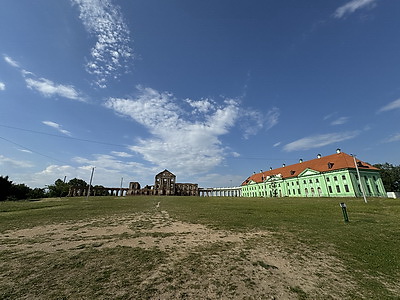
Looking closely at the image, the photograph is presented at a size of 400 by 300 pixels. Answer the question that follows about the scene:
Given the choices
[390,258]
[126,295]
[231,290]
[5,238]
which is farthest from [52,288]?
[390,258]

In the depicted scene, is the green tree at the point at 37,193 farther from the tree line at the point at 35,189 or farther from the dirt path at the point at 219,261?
the dirt path at the point at 219,261

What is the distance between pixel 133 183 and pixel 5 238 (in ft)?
325

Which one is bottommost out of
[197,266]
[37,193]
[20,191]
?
[197,266]

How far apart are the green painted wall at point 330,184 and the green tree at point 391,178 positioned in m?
23.5

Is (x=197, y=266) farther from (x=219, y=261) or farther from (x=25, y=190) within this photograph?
(x=25, y=190)

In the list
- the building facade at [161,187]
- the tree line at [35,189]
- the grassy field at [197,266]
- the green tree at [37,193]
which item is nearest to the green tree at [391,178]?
the tree line at [35,189]

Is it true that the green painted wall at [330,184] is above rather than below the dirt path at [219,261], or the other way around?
above

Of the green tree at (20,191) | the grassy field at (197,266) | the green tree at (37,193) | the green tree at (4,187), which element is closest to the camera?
the grassy field at (197,266)

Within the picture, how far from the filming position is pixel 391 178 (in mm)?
70438

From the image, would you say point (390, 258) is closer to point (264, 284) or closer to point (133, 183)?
point (264, 284)

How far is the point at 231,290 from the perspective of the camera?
17.1 ft

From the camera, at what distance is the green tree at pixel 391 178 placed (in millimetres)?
70062

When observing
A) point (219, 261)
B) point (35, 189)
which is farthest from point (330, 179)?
point (35, 189)

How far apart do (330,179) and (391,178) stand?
37790 millimetres
